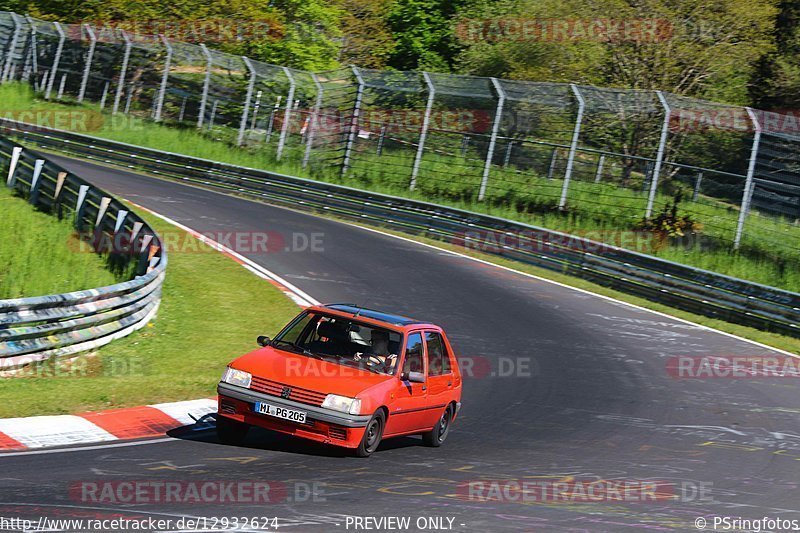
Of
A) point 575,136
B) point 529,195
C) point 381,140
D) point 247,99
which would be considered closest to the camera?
point 575,136

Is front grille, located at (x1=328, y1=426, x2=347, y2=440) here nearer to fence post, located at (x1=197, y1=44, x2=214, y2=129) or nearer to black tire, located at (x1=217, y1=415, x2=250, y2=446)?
black tire, located at (x1=217, y1=415, x2=250, y2=446)

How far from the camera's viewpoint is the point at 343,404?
356 inches

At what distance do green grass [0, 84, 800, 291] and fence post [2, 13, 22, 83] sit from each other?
7208 millimetres

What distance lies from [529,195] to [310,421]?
21335mm

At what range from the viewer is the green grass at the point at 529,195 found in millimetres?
24188

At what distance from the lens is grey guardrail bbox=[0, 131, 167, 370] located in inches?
452

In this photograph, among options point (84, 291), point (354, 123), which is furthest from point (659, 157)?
point (84, 291)

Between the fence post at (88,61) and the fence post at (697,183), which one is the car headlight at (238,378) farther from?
the fence post at (88,61)

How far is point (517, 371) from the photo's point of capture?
1514 centimetres

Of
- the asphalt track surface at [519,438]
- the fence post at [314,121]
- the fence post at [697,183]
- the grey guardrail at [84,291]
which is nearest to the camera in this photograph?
the asphalt track surface at [519,438]

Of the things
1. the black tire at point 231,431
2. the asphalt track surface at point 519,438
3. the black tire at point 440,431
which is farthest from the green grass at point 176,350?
the black tire at point 440,431

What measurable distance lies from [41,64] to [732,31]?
28929mm

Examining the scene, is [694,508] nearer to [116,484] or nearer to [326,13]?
[116,484]

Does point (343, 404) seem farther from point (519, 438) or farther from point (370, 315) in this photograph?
point (519, 438)
